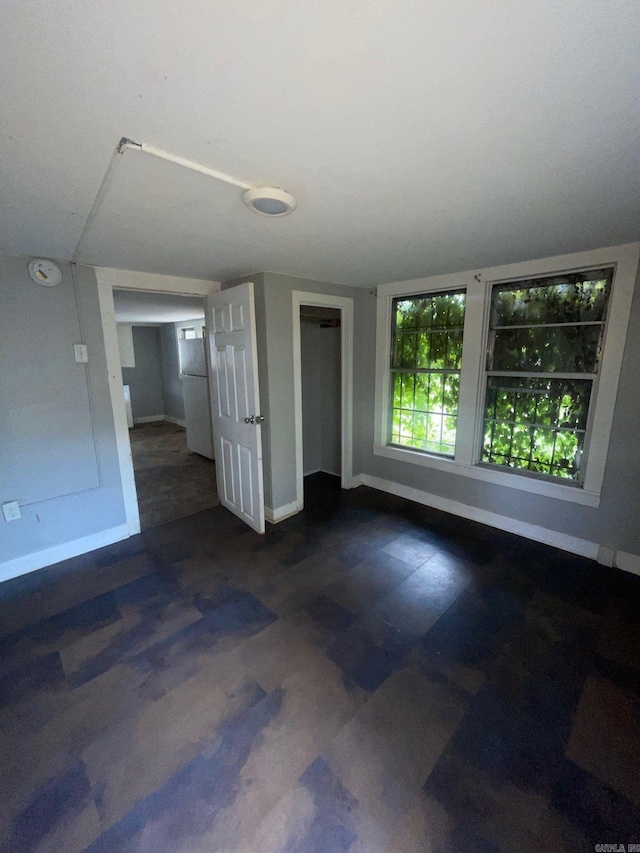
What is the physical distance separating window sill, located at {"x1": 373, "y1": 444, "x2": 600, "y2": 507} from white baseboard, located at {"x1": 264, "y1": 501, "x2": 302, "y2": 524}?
3.62ft

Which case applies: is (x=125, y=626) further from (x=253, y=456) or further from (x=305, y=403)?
(x=305, y=403)

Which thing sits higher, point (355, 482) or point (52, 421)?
point (52, 421)

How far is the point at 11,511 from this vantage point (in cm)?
234

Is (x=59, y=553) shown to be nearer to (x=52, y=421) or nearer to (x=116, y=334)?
(x=52, y=421)

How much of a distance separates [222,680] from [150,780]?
418 mm

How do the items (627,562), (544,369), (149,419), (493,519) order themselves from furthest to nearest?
(149,419) → (493,519) → (544,369) → (627,562)

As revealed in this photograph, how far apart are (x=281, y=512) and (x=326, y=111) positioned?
284 cm

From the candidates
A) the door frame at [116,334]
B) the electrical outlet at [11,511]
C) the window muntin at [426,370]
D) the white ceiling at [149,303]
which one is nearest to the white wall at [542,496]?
the window muntin at [426,370]

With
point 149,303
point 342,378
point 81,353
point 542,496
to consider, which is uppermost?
point 149,303

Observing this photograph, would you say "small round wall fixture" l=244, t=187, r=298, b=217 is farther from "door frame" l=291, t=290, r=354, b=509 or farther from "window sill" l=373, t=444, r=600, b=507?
"window sill" l=373, t=444, r=600, b=507

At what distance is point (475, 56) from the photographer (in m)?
0.78

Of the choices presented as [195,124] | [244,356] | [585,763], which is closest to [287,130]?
[195,124]

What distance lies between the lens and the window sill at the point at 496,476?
2.51 metres

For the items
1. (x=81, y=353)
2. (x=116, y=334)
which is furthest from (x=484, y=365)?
(x=81, y=353)
